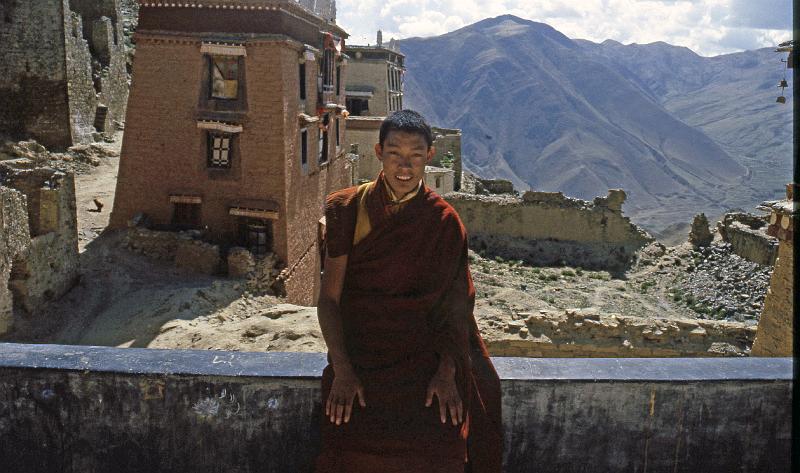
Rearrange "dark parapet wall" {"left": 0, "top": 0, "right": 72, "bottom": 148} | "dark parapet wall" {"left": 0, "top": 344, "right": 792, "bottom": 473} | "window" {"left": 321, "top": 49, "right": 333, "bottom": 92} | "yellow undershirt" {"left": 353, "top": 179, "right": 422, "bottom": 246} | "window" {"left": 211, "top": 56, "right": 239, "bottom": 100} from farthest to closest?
1. "dark parapet wall" {"left": 0, "top": 0, "right": 72, "bottom": 148}
2. "window" {"left": 321, "top": 49, "right": 333, "bottom": 92}
3. "window" {"left": 211, "top": 56, "right": 239, "bottom": 100}
4. "dark parapet wall" {"left": 0, "top": 344, "right": 792, "bottom": 473}
5. "yellow undershirt" {"left": 353, "top": 179, "right": 422, "bottom": 246}

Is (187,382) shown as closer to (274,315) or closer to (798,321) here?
(798,321)

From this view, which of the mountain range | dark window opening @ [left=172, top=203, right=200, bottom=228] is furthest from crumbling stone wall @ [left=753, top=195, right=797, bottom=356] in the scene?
the mountain range

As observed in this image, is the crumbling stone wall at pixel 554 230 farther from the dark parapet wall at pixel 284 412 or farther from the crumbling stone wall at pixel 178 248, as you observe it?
the dark parapet wall at pixel 284 412

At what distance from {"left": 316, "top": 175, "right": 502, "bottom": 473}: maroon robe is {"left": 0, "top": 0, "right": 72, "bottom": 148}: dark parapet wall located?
20.5 meters

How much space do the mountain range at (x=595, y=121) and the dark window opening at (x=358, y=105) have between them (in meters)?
28.4

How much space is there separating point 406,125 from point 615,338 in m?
8.96

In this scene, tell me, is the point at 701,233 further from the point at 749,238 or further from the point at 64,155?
the point at 64,155

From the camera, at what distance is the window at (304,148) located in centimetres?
1510

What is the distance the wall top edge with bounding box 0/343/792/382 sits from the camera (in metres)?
3.19

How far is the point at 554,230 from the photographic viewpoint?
23.8m

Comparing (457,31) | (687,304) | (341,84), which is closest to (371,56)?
(341,84)

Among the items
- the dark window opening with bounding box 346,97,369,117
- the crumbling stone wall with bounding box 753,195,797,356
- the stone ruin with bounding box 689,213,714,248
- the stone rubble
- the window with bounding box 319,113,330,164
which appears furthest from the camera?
the dark window opening with bounding box 346,97,369,117

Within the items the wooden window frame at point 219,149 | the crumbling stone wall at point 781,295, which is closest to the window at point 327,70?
the wooden window frame at point 219,149

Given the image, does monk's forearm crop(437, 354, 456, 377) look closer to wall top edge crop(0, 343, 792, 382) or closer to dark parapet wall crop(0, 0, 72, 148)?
wall top edge crop(0, 343, 792, 382)
